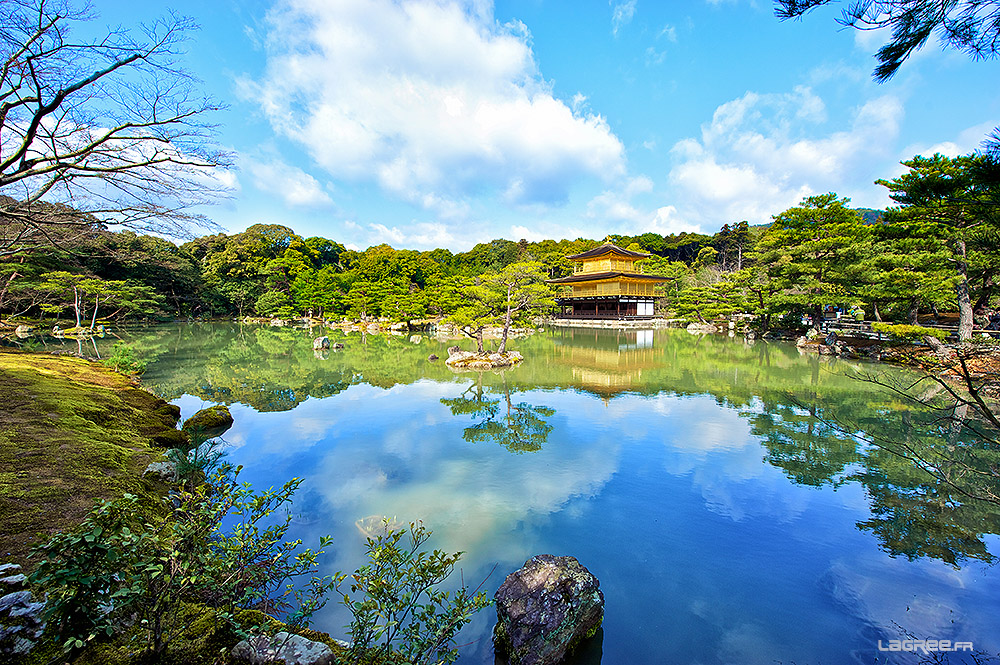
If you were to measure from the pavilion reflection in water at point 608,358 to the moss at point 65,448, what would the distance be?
813 cm

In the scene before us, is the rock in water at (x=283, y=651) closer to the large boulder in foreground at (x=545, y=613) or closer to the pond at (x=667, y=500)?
the pond at (x=667, y=500)

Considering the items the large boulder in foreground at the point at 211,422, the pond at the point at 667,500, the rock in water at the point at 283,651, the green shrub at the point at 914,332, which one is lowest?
the pond at the point at 667,500

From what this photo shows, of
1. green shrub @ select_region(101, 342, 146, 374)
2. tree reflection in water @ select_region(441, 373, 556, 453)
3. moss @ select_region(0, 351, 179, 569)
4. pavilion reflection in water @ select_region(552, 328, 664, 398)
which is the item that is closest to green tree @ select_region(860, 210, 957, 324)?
pavilion reflection in water @ select_region(552, 328, 664, 398)

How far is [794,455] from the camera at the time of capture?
19.6 feet

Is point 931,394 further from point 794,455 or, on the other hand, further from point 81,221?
point 81,221

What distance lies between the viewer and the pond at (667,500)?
294cm

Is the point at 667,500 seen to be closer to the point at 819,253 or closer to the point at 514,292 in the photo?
the point at 514,292

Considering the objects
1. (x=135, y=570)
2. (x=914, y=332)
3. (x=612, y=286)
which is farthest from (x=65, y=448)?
(x=612, y=286)

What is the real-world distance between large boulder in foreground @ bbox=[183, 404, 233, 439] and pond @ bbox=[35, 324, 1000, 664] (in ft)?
0.70

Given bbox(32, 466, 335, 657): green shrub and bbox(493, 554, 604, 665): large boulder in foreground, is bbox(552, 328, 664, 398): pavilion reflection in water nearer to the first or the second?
bbox(493, 554, 604, 665): large boulder in foreground

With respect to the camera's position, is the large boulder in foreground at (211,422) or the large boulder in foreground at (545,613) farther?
the large boulder in foreground at (211,422)

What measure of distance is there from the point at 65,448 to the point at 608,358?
44.6ft

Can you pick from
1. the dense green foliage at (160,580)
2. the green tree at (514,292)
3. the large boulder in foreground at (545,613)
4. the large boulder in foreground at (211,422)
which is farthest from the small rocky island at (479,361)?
the dense green foliage at (160,580)

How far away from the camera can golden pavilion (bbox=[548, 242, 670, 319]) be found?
91.8ft
